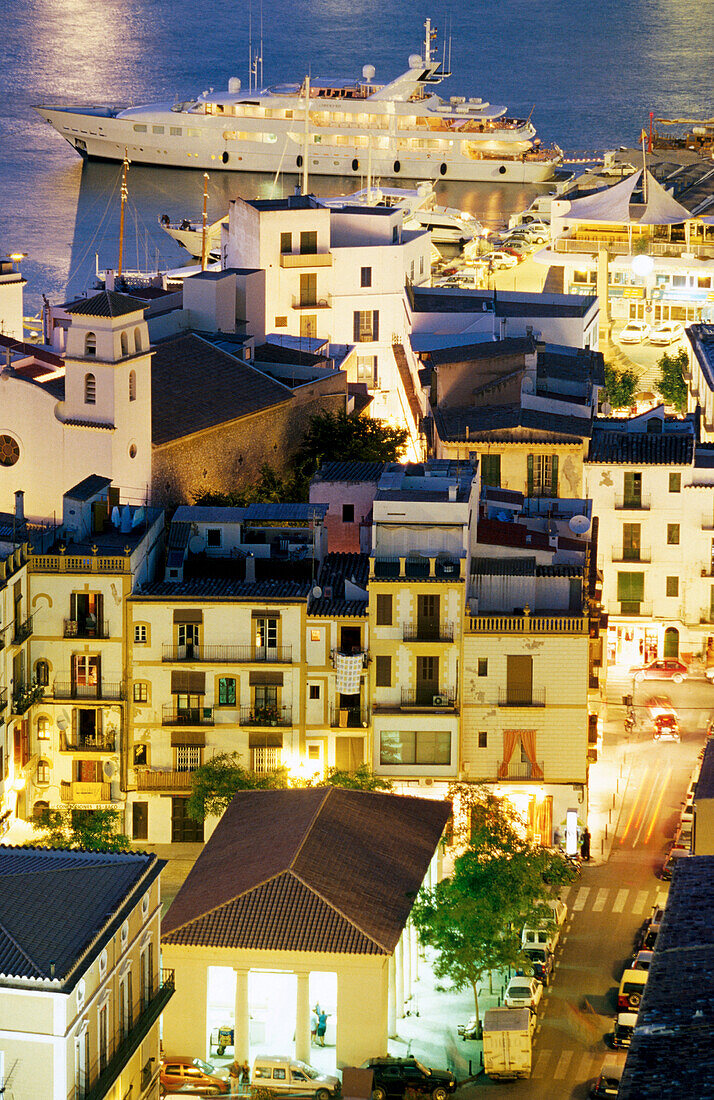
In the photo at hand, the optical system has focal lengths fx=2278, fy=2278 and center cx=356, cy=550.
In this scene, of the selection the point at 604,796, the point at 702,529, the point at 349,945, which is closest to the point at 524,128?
the point at 702,529

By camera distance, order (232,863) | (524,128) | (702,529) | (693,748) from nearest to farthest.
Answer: (232,863) → (693,748) → (702,529) → (524,128)

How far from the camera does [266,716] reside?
47281 mm

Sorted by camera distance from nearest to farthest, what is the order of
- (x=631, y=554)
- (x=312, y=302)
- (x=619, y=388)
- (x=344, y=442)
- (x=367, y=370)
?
1. (x=631, y=554)
2. (x=344, y=442)
3. (x=312, y=302)
4. (x=619, y=388)
5. (x=367, y=370)

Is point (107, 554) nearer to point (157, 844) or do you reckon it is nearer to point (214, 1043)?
point (157, 844)

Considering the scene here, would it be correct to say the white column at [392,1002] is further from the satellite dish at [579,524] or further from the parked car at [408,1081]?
the satellite dish at [579,524]

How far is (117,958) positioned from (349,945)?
5.49 metres

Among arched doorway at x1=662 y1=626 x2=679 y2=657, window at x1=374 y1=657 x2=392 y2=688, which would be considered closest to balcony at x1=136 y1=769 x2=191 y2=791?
window at x1=374 y1=657 x2=392 y2=688

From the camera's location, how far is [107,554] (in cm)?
4734

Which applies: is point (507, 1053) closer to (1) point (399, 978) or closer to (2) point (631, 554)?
(1) point (399, 978)

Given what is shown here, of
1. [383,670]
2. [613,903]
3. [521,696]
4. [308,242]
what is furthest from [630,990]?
[308,242]

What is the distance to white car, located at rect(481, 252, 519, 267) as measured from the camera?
10768 cm

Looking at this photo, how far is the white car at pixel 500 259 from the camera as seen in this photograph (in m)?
108

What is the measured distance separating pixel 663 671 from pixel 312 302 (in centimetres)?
2478

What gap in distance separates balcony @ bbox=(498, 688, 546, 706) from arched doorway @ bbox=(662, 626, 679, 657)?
41.4 feet
